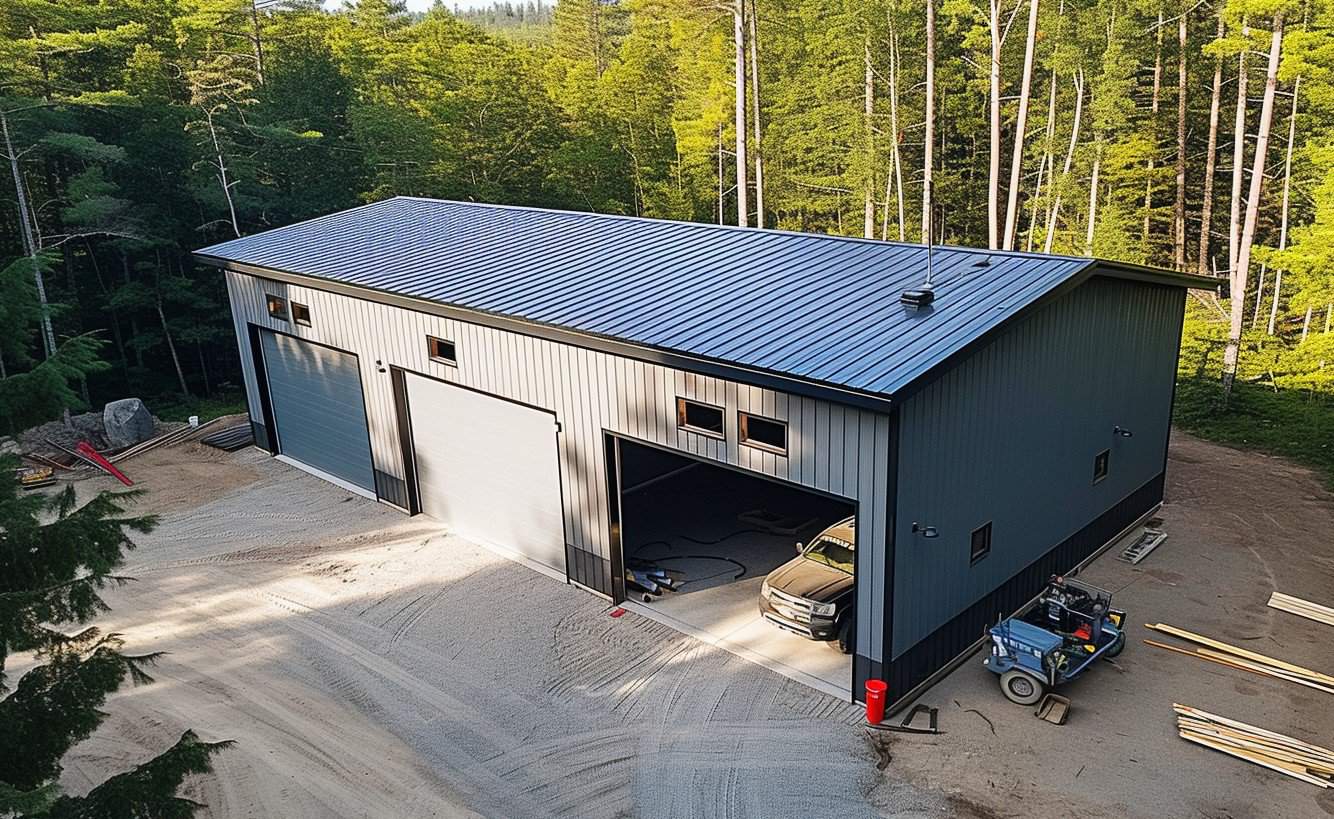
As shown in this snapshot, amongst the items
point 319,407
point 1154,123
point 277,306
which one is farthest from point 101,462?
point 1154,123

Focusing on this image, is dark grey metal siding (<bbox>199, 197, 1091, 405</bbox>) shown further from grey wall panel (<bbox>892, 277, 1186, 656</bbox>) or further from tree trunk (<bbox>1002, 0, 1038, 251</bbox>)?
tree trunk (<bbox>1002, 0, 1038, 251</bbox>)

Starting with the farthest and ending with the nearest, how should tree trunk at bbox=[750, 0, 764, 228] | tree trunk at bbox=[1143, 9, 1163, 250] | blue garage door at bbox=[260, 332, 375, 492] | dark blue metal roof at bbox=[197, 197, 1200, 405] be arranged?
tree trunk at bbox=[750, 0, 764, 228] → tree trunk at bbox=[1143, 9, 1163, 250] → blue garage door at bbox=[260, 332, 375, 492] → dark blue metal roof at bbox=[197, 197, 1200, 405]

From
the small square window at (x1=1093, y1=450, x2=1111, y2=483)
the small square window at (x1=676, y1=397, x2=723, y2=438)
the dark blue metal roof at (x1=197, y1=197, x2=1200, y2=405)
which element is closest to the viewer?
the dark blue metal roof at (x1=197, y1=197, x2=1200, y2=405)

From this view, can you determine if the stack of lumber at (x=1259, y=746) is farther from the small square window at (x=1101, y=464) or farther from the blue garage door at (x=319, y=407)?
the blue garage door at (x=319, y=407)

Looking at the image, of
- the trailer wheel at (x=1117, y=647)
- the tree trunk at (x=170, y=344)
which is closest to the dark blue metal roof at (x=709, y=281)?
the trailer wheel at (x=1117, y=647)

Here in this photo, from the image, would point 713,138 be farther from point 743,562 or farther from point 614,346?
point 614,346

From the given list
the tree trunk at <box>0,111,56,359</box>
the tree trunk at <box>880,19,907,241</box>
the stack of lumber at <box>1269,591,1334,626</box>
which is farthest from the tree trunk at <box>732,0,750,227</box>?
the tree trunk at <box>0,111,56,359</box>

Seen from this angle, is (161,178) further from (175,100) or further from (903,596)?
(903,596)
